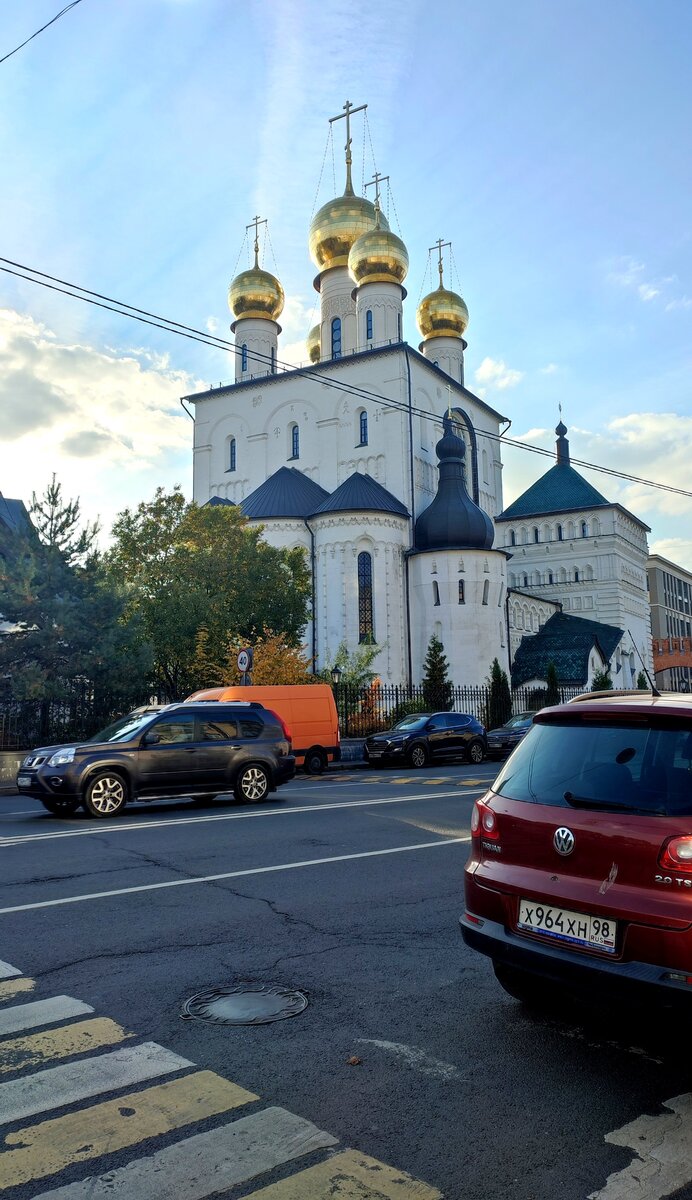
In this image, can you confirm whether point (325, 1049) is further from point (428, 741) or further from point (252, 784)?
point (428, 741)

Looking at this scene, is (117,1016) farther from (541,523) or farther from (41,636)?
(541,523)

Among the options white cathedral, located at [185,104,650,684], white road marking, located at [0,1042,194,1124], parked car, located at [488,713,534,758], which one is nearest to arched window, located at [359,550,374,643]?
white cathedral, located at [185,104,650,684]

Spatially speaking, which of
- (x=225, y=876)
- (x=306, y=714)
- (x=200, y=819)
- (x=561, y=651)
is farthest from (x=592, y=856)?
(x=561, y=651)

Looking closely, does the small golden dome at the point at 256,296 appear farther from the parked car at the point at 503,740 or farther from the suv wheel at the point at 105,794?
the suv wheel at the point at 105,794

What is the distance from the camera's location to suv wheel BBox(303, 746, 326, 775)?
21.4 m

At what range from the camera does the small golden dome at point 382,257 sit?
49.8 m

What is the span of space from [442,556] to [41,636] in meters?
26.2

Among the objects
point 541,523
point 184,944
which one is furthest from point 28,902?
point 541,523

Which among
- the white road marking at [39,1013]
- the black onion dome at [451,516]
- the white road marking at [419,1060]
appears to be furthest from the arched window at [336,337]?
the white road marking at [419,1060]

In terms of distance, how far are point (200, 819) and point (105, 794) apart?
1564 mm

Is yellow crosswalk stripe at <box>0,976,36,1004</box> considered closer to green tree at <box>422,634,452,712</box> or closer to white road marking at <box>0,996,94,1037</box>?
white road marking at <box>0,996,94,1037</box>

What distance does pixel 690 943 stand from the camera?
3.38 metres

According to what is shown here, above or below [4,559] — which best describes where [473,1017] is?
below

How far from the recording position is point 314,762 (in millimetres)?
21531
